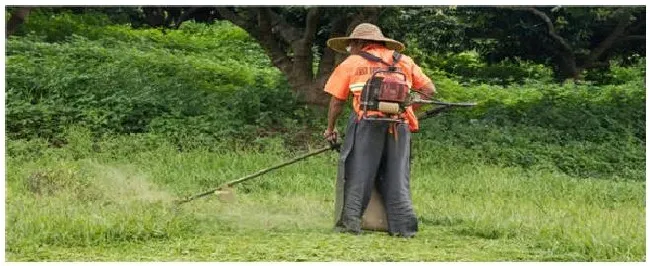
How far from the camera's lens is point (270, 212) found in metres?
8.97

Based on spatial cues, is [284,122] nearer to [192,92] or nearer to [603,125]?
[192,92]

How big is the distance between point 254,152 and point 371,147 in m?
5.38

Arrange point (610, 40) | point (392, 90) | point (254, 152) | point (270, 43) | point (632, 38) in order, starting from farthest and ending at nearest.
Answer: point (610, 40), point (632, 38), point (270, 43), point (254, 152), point (392, 90)

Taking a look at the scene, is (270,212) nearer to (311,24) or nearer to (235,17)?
(311,24)

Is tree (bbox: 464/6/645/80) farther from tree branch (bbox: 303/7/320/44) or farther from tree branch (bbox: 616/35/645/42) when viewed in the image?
tree branch (bbox: 303/7/320/44)

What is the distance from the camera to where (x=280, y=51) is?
1532cm

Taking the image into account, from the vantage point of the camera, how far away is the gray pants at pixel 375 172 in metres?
7.69

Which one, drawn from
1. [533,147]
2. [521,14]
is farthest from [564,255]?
[521,14]

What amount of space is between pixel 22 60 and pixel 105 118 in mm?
2838

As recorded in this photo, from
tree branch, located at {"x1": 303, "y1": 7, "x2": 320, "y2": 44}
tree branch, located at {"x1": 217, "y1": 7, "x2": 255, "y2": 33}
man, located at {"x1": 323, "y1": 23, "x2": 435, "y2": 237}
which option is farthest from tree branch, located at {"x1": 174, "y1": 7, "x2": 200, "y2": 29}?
man, located at {"x1": 323, "y1": 23, "x2": 435, "y2": 237}

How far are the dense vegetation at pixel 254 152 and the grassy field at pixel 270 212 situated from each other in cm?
2

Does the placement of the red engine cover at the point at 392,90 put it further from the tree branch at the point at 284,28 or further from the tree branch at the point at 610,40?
the tree branch at the point at 610,40

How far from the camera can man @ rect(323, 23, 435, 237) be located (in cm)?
762

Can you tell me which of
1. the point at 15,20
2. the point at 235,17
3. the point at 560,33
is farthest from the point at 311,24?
the point at 15,20
